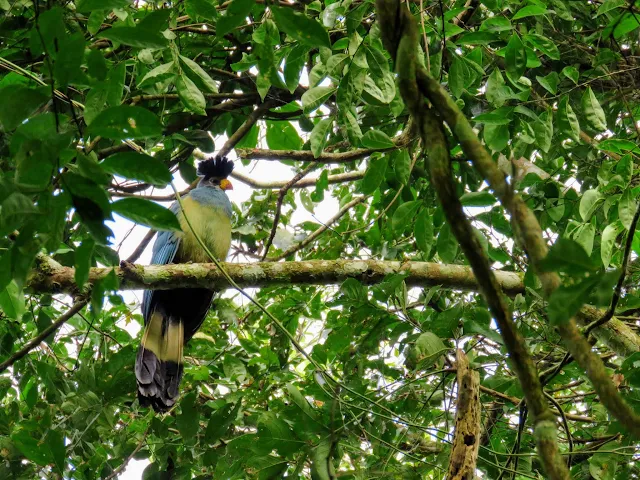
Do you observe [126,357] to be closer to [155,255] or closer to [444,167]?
[155,255]

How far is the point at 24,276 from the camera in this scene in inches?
59.4

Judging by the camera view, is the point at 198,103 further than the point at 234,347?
No

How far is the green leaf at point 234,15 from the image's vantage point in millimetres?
1790

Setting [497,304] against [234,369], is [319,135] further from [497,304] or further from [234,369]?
[497,304]

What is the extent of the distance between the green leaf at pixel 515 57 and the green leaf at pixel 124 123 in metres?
1.65

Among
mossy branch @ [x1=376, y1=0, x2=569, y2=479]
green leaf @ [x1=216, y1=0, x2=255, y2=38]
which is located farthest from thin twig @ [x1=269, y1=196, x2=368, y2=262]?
mossy branch @ [x1=376, y1=0, x2=569, y2=479]

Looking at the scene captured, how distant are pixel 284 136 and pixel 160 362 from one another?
4.73 ft

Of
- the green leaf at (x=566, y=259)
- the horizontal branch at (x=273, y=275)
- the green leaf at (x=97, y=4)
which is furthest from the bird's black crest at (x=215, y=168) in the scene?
the green leaf at (x=566, y=259)

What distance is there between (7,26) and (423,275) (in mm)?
2221

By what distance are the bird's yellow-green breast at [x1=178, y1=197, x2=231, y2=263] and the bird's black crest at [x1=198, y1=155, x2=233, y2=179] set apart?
59cm

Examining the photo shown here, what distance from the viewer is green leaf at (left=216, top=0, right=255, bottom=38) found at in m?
1.79

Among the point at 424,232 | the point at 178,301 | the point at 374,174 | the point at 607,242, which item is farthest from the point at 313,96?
the point at 178,301

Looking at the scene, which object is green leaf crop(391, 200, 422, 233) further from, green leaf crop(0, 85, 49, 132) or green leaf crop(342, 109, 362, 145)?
green leaf crop(0, 85, 49, 132)

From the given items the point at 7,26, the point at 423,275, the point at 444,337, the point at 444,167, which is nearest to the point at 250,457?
the point at 444,337
